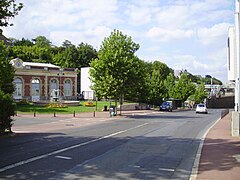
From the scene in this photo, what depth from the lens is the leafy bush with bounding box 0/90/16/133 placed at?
803 inches

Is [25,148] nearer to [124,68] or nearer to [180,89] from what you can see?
[124,68]

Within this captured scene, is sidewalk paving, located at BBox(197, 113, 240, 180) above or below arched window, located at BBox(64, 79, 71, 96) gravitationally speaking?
below

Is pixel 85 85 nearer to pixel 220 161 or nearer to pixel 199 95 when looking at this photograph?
pixel 199 95

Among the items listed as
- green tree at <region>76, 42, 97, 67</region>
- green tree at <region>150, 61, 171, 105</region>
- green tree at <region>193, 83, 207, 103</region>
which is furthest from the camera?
green tree at <region>76, 42, 97, 67</region>

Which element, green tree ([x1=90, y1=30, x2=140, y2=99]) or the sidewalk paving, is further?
green tree ([x1=90, y1=30, x2=140, y2=99])

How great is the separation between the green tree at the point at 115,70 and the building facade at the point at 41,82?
2714 cm

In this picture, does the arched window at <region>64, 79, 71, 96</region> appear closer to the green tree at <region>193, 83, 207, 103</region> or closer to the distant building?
the distant building

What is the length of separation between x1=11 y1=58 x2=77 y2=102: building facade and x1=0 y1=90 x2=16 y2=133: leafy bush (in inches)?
1760

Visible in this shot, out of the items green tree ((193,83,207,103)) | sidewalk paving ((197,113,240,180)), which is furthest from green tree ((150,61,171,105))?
sidewalk paving ((197,113,240,180))

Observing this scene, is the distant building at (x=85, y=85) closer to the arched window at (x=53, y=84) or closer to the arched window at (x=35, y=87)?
the arched window at (x=53, y=84)

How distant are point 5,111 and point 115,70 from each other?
2117 cm

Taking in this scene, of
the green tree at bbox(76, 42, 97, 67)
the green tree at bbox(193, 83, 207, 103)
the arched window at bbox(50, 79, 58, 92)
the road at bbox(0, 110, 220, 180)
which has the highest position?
the green tree at bbox(76, 42, 97, 67)

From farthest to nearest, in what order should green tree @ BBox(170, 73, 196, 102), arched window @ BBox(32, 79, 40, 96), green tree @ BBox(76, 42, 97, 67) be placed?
green tree @ BBox(76, 42, 97, 67), green tree @ BBox(170, 73, 196, 102), arched window @ BBox(32, 79, 40, 96)

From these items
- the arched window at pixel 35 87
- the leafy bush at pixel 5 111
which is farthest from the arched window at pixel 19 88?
the leafy bush at pixel 5 111
